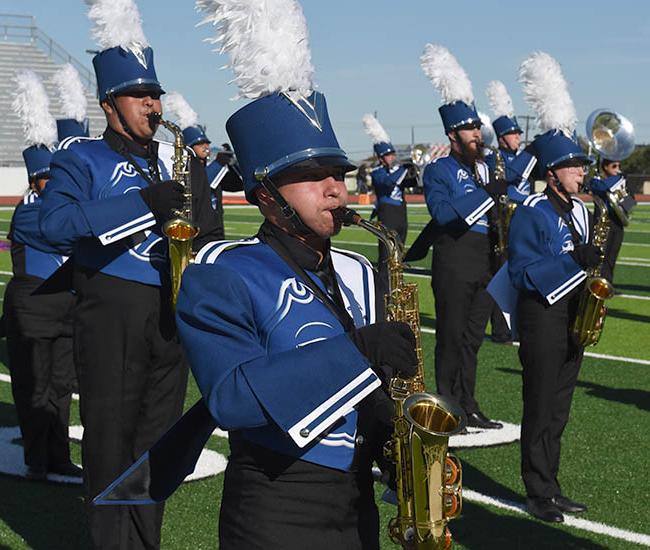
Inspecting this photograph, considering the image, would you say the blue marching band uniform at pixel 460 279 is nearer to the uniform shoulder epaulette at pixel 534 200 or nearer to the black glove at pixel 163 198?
the uniform shoulder epaulette at pixel 534 200

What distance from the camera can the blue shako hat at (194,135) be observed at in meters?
14.1

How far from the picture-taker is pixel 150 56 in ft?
15.8

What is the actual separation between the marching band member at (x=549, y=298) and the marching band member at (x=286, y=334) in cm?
277

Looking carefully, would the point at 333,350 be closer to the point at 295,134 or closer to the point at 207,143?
the point at 295,134

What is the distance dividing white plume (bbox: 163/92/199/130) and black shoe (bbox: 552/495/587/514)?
9.42m

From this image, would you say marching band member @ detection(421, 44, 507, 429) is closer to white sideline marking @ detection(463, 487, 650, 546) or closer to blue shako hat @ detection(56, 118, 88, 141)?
white sideline marking @ detection(463, 487, 650, 546)

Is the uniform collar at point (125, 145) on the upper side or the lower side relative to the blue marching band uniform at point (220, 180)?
upper

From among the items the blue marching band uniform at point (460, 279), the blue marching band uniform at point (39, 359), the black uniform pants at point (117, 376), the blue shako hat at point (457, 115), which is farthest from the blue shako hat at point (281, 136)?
the blue shako hat at point (457, 115)

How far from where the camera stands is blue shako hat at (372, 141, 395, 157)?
62.6 feet

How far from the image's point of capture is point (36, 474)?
6.22 m

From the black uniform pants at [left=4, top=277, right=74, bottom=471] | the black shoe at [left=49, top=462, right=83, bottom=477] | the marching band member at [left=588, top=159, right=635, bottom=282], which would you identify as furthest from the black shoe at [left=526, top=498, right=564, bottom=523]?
the marching band member at [left=588, top=159, right=635, bottom=282]

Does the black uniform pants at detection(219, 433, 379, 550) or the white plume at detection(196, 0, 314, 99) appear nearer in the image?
the black uniform pants at detection(219, 433, 379, 550)

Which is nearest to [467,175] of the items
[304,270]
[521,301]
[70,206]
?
[521,301]

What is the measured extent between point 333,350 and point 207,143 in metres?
12.0
